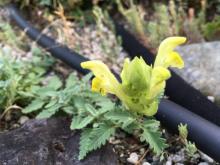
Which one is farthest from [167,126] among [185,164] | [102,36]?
[102,36]

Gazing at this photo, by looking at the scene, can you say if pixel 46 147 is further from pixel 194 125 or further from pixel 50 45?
pixel 50 45

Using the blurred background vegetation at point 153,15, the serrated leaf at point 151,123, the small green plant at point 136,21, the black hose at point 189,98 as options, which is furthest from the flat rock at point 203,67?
the serrated leaf at point 151,123

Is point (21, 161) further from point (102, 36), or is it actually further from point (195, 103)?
point (102, 36)

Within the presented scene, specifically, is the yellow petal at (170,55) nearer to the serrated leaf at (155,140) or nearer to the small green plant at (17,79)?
the serrated leaf at (155,140)

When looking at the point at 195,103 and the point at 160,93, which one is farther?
the point at 195,103

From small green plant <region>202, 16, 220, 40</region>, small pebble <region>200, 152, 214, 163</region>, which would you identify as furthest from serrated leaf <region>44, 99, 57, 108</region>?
small green plant <region>202, 16, 220, 40</region>

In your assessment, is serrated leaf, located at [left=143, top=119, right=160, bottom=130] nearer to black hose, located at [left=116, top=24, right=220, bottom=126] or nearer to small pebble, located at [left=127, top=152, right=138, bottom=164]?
small pebble, located at [left=127, top=152, right=138, bottom=164]
